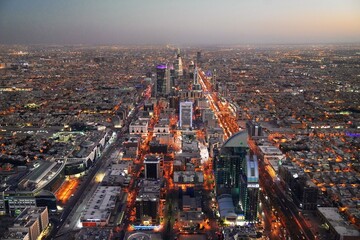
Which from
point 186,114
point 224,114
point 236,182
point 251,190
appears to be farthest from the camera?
point 224,114

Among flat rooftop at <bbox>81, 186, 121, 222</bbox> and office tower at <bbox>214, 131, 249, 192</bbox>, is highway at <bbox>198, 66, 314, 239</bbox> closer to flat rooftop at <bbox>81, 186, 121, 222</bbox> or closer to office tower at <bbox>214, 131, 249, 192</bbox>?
office tower at <bbox>214, 131, 249, 192</bbox>

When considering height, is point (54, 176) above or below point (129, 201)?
above

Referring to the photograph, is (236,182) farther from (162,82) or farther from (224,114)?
(162,82)

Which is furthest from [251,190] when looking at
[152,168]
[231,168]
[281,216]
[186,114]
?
[186,114]

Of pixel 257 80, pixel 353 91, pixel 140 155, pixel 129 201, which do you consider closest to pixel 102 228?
pixel 129 201

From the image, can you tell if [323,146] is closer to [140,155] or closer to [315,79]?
[140,155]
